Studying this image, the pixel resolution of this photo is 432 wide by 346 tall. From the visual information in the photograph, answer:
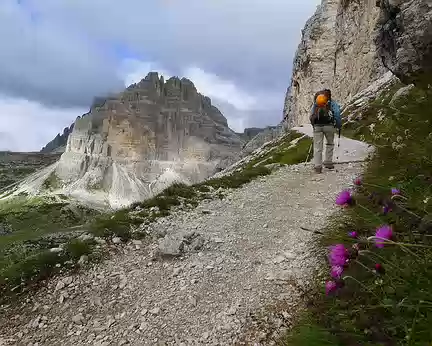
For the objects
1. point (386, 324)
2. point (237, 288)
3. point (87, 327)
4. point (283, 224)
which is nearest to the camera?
point (386, 324)

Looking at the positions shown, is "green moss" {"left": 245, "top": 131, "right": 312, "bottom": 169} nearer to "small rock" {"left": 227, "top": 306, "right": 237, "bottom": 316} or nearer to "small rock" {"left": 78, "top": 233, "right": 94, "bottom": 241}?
"small rock" {"left": 78, "top": 233, "right": 94, "bottom": 241}

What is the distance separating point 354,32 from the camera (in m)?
56.5

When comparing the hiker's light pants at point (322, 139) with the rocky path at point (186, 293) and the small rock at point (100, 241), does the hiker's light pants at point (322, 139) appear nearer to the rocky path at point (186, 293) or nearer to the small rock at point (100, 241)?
the rocky path at point (186, 293)

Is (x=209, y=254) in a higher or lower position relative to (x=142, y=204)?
lower

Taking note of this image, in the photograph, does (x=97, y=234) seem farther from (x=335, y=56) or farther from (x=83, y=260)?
(x=335, y=56)

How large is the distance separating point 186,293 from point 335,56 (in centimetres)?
6441

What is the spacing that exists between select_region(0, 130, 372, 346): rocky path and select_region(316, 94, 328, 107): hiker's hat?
5.76 m

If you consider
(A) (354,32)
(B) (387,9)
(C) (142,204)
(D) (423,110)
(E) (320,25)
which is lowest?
(C) (142,204)

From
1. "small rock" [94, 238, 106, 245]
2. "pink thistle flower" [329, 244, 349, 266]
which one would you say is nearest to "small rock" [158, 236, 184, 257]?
"small rock" [94, 238, 106, 245]

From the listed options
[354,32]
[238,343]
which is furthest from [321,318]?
[354,32]

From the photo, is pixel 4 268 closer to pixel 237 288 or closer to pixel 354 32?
pixel 237 288

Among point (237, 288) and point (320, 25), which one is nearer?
point (237, 288)

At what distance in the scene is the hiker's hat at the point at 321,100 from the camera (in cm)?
1505

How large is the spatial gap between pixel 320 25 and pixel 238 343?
234 feet
